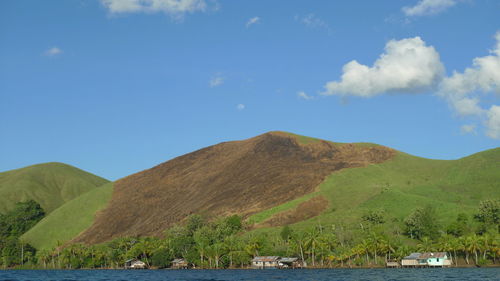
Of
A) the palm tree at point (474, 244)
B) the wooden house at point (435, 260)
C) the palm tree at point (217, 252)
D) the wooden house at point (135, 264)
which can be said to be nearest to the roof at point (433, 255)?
the wooden house at point (435, 260)

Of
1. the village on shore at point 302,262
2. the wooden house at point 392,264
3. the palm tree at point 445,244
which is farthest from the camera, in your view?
the wooden house at point 392,264

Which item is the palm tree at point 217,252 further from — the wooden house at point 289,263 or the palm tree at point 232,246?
the wooden house at point 289,263

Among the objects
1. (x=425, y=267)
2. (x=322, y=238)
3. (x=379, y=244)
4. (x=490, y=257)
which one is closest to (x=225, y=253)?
(x=322, y=238)

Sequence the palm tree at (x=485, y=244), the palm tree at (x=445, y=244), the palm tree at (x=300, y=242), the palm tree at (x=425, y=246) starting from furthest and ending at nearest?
the palm tree at (x=300, y=242) < the palm tree at (x=425, y=246) < the palm tree at (x=445, y=244) < the palm tree at (x=485, y=244)

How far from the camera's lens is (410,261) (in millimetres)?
145875

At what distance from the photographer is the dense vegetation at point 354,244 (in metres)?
148

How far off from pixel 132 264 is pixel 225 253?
42.8 m

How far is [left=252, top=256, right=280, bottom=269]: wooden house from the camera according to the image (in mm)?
156875

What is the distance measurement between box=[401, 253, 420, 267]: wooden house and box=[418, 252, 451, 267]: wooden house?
1.31 metres

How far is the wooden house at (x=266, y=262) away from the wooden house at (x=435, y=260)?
40790 millimetres

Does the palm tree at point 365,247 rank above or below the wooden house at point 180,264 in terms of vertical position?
above

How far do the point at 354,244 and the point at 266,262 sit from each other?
89.4 feet

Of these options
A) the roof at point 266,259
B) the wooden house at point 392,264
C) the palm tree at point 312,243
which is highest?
the palm tree at point 312,243

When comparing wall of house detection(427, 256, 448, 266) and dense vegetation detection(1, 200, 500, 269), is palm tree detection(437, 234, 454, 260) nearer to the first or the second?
dense vegetation detection(1, 200, 500, 269)
